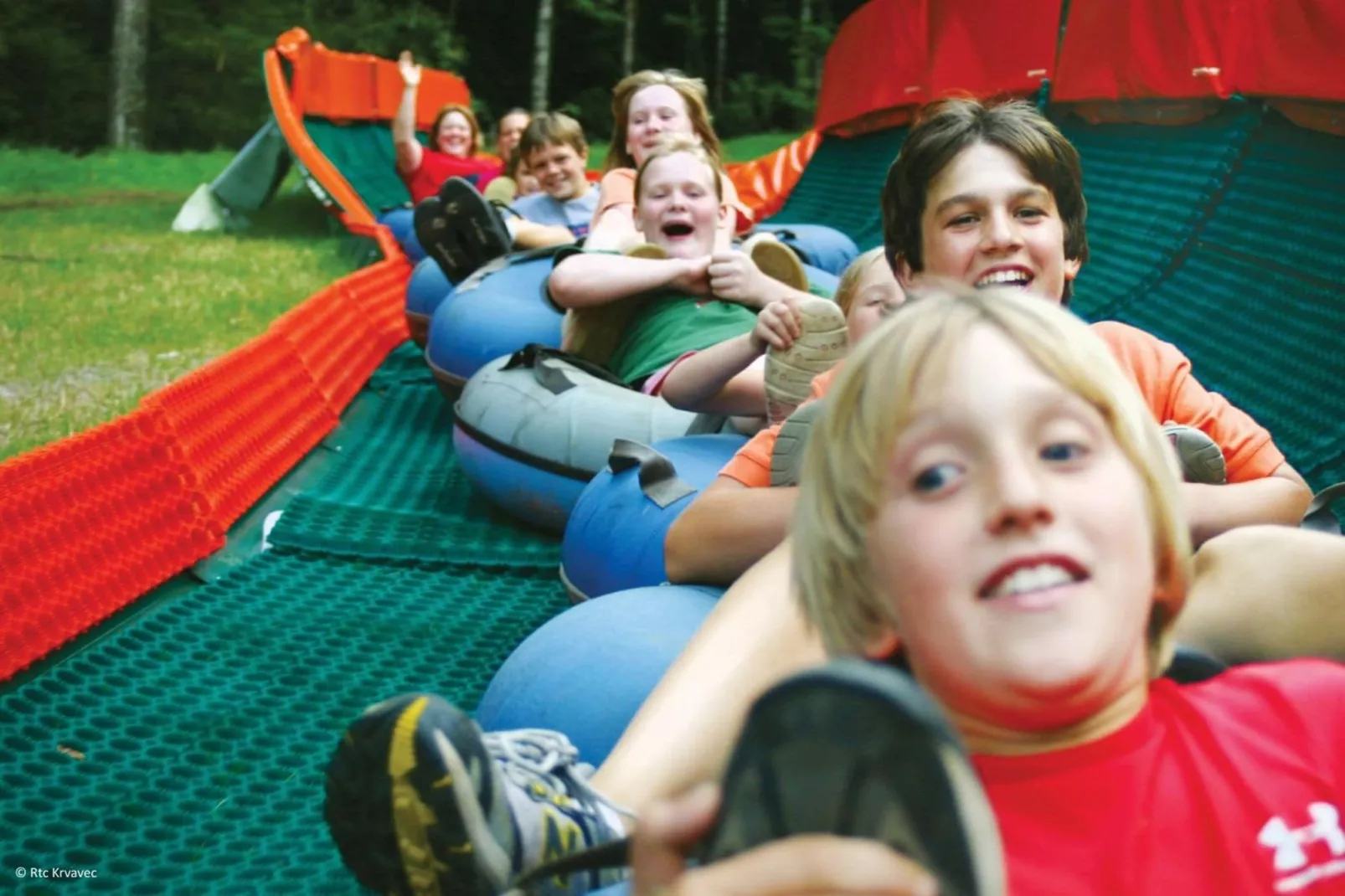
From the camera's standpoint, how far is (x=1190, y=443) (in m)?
1.94

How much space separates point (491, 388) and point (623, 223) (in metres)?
1.17

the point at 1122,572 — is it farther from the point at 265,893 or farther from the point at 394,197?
the point at 394,197

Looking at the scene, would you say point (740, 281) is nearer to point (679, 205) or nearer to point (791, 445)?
point (679, 205)

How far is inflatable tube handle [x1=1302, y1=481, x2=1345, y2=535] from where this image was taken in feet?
6.44

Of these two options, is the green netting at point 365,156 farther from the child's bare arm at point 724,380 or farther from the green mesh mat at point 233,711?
the child's bare arm at point 724,380

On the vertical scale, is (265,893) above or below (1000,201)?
below

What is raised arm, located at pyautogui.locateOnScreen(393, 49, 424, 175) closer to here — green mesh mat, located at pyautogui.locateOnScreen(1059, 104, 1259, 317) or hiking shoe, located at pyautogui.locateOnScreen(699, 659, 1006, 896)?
green mesh mat, located at pyautogui.locateOnScreen(1059, 104, 1259, 317)

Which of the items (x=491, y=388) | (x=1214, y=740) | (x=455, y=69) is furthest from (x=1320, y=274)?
(x=455, y=69)

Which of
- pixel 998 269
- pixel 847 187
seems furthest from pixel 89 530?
pixel 847 187

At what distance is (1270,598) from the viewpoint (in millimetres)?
1575

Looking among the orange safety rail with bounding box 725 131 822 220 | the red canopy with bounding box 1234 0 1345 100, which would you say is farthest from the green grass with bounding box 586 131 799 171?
the red canopy with bounding box 1234 0 1345 100

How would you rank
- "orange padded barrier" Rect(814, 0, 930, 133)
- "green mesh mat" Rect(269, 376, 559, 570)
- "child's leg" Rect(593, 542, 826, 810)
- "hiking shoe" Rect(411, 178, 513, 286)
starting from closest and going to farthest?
"child's leg" Rect(593, 542, 826, 810) < "green mesh mat" Rect(269, 376, 559, 570) < "hiking shoe" Rect(411, 178, 513, 286) < "orange padded barrier" Rect(814, 0, 930, 133)

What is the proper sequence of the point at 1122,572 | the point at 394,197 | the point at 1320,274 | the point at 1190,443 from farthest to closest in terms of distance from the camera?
the point at 394,197
the point at 1320,274
the point at 1190,443
the point at 1122,572

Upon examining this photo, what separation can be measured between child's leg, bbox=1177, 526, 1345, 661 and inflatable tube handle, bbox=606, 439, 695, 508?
1216 mm
